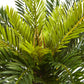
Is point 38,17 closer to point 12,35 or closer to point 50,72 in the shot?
point 12,35

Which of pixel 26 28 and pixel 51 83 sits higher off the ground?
pixel 26 28

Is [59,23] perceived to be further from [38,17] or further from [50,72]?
[50,72]

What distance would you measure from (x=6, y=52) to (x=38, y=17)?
0.73 ft

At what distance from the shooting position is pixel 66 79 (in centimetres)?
46

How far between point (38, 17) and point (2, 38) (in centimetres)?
18

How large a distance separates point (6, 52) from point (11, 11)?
0.66ft

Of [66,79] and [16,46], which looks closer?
[66,79]

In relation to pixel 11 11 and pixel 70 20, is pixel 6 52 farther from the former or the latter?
pixel 70 20

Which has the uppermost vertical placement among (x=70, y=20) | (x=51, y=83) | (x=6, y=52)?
(x=70, y=20)

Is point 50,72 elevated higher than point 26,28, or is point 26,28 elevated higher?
point 26,28

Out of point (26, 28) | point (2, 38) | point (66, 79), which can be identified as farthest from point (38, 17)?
point (66, 79)

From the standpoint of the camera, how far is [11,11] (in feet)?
1.58

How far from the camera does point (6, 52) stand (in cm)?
58

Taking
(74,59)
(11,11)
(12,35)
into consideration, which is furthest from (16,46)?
(74,59)
